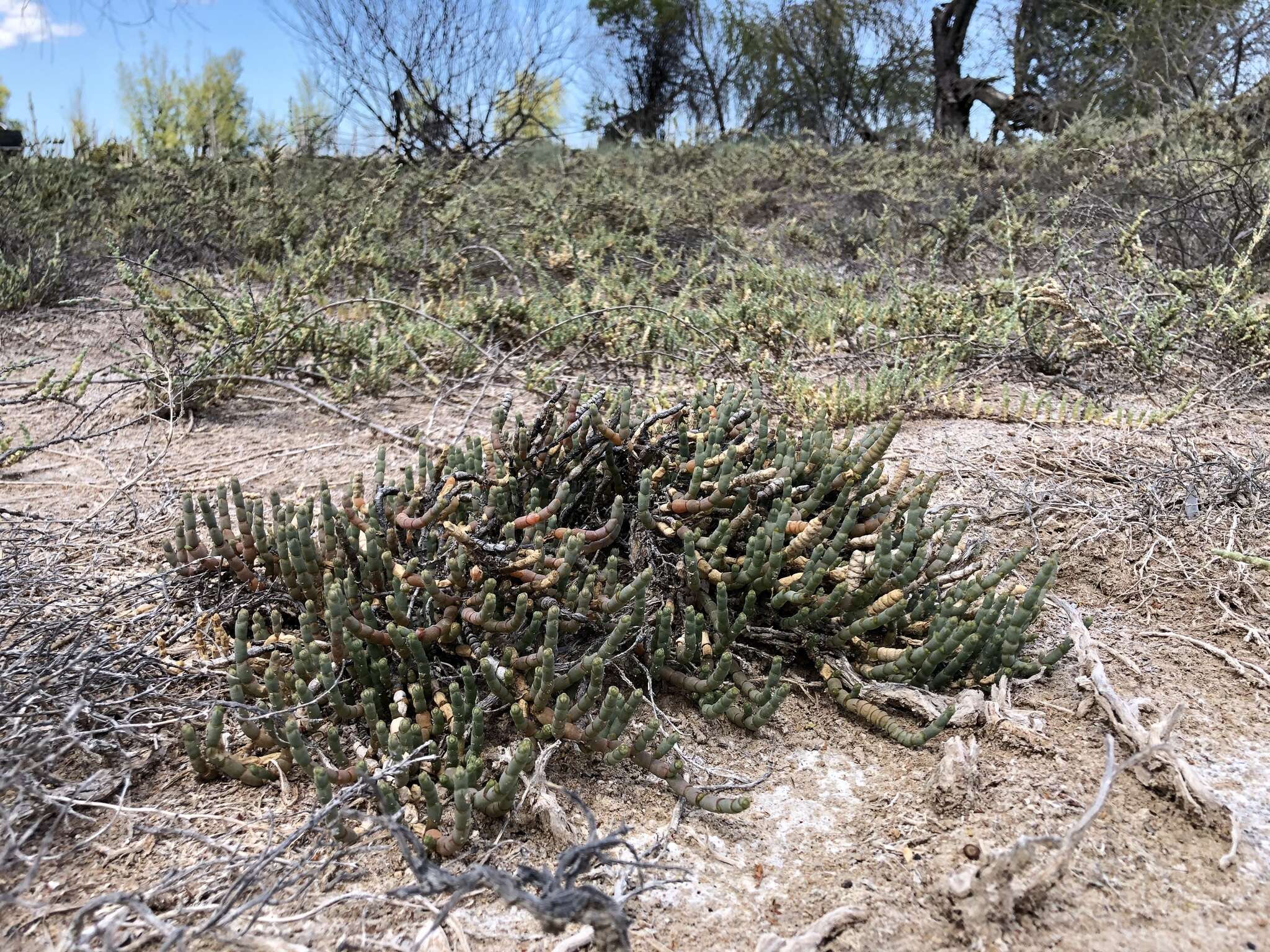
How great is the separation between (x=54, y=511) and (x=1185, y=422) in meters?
4.00

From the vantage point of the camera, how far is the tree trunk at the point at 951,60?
50.2ft

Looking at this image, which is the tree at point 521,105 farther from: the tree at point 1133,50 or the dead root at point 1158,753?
the dead root at point 1158,753

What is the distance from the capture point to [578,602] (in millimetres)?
2035

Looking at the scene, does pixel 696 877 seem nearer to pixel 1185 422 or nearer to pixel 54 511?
pixel 54 511

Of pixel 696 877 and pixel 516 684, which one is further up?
pixel 516 684

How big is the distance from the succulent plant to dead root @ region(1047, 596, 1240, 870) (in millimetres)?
119

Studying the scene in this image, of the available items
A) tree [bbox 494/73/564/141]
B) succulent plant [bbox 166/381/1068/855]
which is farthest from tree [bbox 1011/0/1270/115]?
succulent plant [bbox 166/381/1068/855]

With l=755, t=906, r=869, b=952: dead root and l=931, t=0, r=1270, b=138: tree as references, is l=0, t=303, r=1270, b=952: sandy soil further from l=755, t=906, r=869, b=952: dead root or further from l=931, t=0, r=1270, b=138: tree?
l=931, t=0, r=1270, b=138: tree

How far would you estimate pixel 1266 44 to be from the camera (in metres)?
9.34

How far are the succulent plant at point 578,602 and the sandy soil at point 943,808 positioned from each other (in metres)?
0.09

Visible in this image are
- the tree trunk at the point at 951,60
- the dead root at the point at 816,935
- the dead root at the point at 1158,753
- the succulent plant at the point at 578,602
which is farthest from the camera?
the tree trunk at the point at 951,60

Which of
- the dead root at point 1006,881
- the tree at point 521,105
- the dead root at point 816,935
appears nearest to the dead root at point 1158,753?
the dead root at point 1006,881

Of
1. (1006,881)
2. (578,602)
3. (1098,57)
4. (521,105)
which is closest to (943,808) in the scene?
(1006,881)

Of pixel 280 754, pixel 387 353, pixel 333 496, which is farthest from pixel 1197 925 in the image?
pixel 387 353
